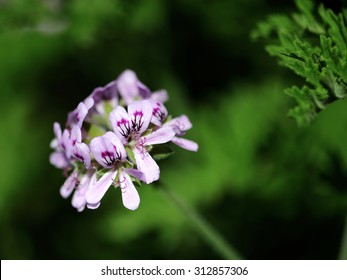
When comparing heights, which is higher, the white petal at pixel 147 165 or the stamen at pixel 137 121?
the stamen at pixel 137 121

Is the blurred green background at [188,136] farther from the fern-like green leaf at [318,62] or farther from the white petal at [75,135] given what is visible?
the white petal at [75,135]

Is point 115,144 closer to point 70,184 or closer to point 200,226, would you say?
point 70,184

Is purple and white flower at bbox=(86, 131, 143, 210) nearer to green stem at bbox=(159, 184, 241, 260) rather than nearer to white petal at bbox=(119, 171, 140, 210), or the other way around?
white petal at bbox=(119, 171, 140, 210)

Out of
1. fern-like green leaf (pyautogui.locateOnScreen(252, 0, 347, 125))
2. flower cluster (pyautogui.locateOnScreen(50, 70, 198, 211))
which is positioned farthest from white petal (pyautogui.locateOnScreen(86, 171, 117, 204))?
fern-like green leaf (pyautogui.locateOnScreen(252, 0, 347, 125))

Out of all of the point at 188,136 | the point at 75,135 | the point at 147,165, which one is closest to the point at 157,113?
the point at 147,165

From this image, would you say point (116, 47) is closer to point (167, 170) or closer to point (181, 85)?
point (181, 85)

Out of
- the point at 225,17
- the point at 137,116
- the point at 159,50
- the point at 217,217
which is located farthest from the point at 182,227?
the point at 137,116

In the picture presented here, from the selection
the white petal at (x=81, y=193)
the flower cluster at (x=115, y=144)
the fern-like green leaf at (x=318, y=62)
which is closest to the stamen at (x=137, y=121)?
the flower cluster at (x=115, y=144)
